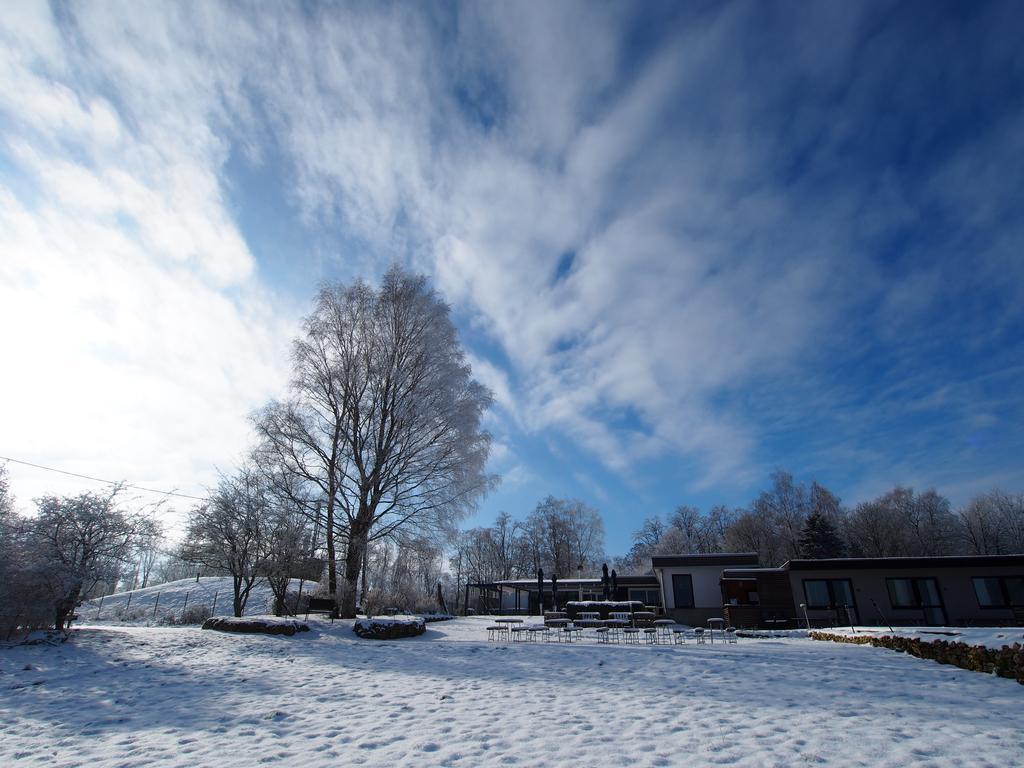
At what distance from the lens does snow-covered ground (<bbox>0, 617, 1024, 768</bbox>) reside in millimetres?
4867

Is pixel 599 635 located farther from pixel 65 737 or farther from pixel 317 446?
pixel 65 737

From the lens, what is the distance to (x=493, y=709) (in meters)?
6.66

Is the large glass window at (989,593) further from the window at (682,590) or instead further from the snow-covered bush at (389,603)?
the snow-covered bush at (389,603)

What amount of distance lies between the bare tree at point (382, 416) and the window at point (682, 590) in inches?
503

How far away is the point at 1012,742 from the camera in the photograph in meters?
5.03

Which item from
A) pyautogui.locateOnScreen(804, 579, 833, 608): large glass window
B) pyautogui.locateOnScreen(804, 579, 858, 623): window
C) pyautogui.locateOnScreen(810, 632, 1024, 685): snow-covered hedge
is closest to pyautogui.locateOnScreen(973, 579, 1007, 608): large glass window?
pyautogui.locateOnScreen(804, 579, 858, 623): window

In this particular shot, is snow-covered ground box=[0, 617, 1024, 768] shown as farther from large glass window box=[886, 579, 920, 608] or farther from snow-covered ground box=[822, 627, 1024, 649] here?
large glass window box=[886, 579, 920, 608]

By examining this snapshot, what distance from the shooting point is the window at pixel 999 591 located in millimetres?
20609

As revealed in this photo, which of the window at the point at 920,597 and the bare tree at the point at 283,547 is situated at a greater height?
the bare tree at the point at 283,547

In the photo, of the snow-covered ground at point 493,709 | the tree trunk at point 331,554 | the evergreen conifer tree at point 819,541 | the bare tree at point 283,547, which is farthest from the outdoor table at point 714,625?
→ the evergreen conifer tree at point 819,541

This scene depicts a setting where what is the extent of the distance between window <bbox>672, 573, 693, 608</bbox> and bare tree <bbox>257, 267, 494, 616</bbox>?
1277 centimetres

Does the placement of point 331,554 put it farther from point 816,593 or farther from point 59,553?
point 816,593

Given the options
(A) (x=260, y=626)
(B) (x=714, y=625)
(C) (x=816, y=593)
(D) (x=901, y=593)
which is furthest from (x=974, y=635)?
(A) (x=260, y=626)

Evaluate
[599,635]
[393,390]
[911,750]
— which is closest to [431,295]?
[393,390]
